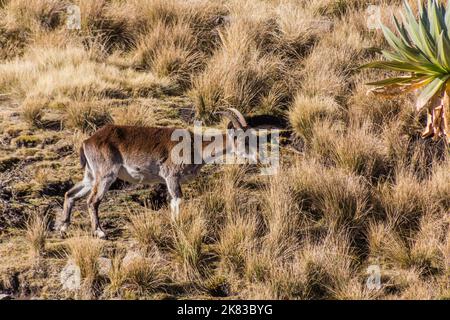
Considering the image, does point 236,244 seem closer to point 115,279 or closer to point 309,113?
point 115,279


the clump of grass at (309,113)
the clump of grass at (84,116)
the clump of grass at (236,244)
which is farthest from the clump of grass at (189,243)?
the clump of grass at (309,113)

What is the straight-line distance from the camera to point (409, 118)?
14625mm

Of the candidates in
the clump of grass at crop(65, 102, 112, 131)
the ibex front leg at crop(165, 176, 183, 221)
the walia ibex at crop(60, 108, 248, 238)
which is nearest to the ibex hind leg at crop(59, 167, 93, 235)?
the walia ibex at crop(60, 108, 248, 238)

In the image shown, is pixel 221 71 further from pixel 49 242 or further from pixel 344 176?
pixel 49 242

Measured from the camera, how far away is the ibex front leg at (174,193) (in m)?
11.9

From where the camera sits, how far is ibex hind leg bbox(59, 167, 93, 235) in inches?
462

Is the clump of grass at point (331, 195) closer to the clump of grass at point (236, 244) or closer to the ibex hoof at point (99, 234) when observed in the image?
the clump of grass at point (236, 244)

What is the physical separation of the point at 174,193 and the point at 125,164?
763mm

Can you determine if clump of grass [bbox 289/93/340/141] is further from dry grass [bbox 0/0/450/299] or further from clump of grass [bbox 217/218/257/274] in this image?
clump of grass [bbox 217/218/257/274]

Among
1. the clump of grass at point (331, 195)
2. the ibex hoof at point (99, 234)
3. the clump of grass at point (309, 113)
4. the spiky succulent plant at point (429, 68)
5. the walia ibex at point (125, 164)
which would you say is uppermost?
the spiky succulent plant at point (429, 68)

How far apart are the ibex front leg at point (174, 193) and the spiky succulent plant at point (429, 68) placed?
2.92 metres

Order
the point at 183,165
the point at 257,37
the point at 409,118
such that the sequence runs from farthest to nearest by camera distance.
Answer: the point at 257,37 < the point at 409,118 < the point at 183,165

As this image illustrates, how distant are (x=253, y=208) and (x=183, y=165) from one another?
1.22m
